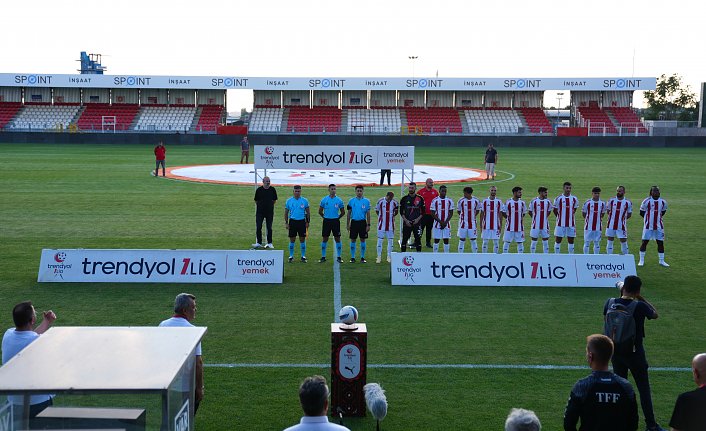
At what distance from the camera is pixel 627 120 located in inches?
2576

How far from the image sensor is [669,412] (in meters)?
8.30

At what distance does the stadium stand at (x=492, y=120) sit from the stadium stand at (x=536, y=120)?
2.63ft

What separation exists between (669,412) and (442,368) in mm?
2795

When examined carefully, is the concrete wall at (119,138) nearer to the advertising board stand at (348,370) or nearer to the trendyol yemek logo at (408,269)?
the trendyol yemek logo at (408,269)

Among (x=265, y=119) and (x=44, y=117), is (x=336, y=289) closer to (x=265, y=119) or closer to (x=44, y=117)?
(x=265, y=119)

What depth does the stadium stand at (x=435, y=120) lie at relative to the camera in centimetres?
6488

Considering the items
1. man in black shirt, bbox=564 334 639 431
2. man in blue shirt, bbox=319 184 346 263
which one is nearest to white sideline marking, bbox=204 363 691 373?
man in black shirt, bbox=564 334 639 431

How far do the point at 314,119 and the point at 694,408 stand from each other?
61806 millimetres

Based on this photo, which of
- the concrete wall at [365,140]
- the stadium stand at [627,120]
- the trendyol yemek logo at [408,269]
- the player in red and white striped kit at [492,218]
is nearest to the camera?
the trendyol yemek logo at [408,269]

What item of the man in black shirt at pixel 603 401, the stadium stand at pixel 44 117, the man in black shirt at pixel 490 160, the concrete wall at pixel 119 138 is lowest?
the man in black shirt at pixel 603 401

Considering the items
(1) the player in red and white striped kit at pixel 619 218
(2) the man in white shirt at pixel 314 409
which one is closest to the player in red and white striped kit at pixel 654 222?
(1) the player in red and white striped kit at pixel 619 218

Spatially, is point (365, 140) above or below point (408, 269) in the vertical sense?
above

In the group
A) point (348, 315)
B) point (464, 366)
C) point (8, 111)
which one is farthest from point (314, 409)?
point (8, 111)

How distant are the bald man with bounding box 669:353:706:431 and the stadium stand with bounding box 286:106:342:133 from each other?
5676 cm
